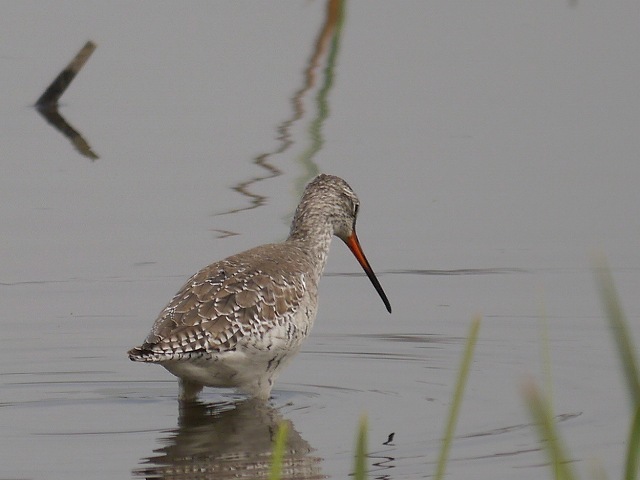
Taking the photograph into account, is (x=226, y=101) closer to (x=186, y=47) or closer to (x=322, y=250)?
(x=186, y=47)

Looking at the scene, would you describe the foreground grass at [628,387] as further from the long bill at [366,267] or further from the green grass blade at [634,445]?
the long bill at [366,267]

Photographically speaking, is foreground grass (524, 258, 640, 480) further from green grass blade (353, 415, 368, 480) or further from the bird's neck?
the bird's neck

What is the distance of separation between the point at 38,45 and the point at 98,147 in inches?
108

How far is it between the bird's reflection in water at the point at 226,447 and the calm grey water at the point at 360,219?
0.06 ft

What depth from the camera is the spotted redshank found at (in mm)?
7246

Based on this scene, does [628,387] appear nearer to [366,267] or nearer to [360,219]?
[366,267]

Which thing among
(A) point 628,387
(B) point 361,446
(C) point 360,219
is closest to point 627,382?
(A) point 628,387

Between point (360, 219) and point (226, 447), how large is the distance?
13.3ft

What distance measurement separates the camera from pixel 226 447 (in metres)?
7.39

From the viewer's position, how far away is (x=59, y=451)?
7.06 metres

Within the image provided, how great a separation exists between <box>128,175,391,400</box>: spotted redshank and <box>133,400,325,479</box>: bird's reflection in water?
152 mm

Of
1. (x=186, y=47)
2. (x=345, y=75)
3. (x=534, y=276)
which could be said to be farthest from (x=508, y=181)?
(x=186, y=47)

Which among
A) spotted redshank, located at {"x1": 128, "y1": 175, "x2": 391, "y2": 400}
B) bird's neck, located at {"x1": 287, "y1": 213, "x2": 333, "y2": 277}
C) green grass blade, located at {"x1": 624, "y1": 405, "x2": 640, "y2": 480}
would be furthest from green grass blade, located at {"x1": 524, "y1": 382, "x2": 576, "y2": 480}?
bird's neck, located at {"x1": 287, "y1": 213, "x2": 333, "y2": 277}

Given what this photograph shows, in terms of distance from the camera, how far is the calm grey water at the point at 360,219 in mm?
7531
